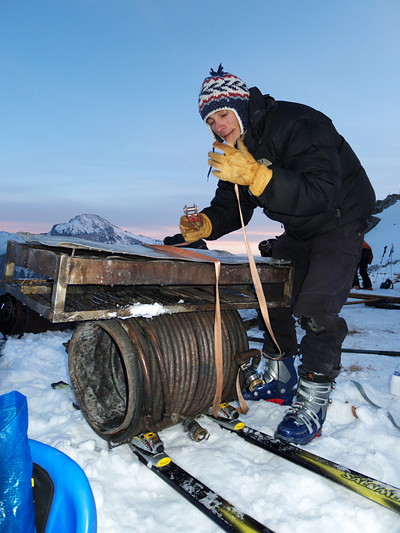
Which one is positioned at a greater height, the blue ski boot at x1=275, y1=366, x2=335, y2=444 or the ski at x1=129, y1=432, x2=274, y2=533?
the blue ski boot at x1=275, y1=366, x2=335, y2=444

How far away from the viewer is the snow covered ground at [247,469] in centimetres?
168

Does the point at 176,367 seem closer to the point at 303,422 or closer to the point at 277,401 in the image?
the point at 303,422

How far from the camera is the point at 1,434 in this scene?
1021mm

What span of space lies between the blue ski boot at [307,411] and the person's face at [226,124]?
172 centimetres

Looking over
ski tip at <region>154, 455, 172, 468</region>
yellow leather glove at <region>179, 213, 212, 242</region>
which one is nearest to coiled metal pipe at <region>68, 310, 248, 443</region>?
ski tip at <region>154, 455, 172, 468</region>

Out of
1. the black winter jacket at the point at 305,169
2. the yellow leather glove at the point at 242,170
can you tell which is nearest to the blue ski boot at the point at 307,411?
the black winter jacket at the point at 305,169

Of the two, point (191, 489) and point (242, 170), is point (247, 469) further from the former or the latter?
point (242, 170)

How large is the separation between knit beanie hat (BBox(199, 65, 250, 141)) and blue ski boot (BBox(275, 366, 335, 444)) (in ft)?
5.90

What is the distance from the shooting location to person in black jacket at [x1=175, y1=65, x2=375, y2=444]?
221 cm

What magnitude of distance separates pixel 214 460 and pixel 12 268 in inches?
72.7

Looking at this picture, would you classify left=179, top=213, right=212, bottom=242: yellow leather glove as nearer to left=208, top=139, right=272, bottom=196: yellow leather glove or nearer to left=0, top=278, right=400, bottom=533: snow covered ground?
left=208, top=139, right=272, bottom=196: yellow leather glove

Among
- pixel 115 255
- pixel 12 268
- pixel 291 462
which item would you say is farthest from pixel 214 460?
pixel 12 268

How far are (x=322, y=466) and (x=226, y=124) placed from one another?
226 centimetres

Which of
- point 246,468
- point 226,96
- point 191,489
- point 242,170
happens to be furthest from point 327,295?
point 226,96
